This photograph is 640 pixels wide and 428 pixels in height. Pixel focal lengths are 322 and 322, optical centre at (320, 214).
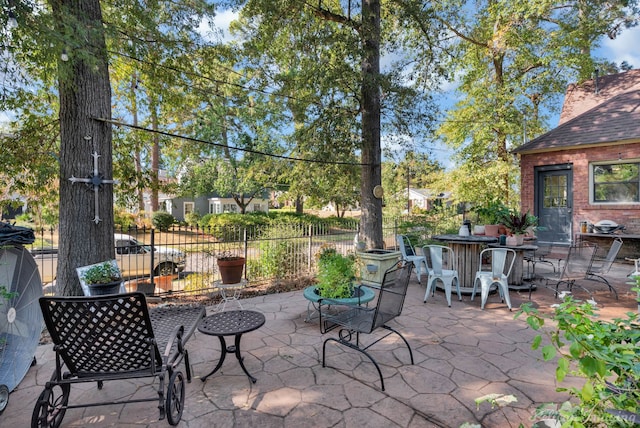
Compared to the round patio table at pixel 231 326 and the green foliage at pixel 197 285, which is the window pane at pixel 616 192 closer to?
the round patio table at pixel 231 326

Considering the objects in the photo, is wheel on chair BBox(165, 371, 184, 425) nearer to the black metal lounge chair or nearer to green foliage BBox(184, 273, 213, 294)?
the black metal lounge chair

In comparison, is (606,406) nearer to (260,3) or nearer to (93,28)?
(93,28)

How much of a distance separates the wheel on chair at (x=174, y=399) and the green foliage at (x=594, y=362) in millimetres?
2059

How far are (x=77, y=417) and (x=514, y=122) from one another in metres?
14.0

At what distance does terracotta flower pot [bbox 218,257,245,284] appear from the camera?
460cm

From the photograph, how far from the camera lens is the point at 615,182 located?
815 cm

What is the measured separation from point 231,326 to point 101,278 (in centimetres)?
183

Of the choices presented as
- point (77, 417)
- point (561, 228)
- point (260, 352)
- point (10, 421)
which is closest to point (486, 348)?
point (260, 352)

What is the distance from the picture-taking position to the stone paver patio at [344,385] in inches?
87.0

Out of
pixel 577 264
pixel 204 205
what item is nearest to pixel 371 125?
pixel 577 264

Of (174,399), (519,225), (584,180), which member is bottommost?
(174,399)

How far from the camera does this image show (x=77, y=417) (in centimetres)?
226

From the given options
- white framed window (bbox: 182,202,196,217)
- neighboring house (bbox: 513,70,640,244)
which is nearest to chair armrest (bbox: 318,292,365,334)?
neighboring house (bbox: 513,70,640,244)

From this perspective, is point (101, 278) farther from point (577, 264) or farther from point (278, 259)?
point (577, 264)
